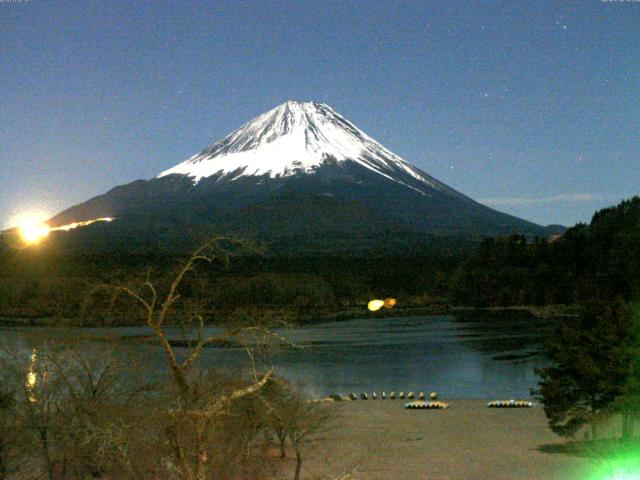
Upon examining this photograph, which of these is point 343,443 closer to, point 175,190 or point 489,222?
point 489,222

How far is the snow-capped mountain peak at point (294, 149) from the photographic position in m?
156

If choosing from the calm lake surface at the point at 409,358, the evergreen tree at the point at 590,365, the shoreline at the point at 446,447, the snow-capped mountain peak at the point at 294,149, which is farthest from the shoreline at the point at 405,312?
the snow-capped mountain peak at the point at 294,149

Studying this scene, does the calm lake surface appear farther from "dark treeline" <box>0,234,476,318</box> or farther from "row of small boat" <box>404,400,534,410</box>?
"dark treeline" <box>0,234,476,318</box>

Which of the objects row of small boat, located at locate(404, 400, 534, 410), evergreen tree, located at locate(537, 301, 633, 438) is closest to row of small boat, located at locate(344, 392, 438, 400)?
row of small boat, located at locate(404, 400, 534, 410)

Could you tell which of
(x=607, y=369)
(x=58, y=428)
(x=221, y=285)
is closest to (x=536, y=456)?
(x=607, y=369)

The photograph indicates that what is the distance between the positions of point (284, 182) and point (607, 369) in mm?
135981

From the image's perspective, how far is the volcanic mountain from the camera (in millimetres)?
130000

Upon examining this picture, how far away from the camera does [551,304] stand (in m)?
79.4

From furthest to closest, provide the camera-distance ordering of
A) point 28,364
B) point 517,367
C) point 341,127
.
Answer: point 341,127 → point 517,367 → point 28,364

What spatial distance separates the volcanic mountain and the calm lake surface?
54088mm

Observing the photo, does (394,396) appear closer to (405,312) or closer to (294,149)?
(405,312)

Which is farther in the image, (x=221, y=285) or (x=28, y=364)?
(x=221, y=285)

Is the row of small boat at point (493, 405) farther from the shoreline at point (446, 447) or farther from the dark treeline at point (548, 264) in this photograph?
the dark treeline at point (548, 264)

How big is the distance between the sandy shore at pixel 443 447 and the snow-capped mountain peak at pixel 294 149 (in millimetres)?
126788
